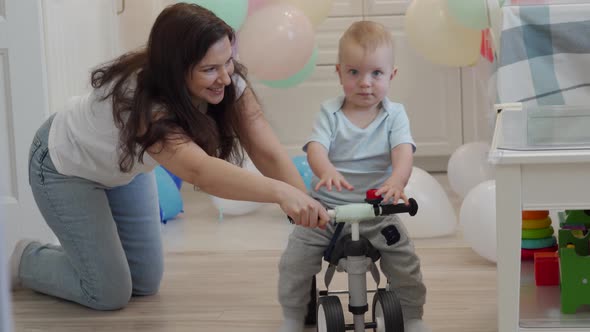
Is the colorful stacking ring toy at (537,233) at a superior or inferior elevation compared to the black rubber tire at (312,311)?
superior

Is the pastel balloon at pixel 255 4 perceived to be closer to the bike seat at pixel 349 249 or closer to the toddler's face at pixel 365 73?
the toddler's face at pixel 365 73

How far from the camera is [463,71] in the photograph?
182 inches

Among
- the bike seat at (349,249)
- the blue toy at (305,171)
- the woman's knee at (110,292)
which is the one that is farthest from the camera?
the blue toy at (305,171)

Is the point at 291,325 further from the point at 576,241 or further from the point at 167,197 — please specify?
the point at 167,197

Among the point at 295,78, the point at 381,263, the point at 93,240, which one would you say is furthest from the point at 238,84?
the point at 295,78

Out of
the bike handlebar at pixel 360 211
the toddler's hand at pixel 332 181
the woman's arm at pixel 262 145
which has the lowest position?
the bike handlebar at pixel 360 211

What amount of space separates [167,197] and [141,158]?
1.77m

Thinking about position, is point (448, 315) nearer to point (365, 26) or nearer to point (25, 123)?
point (365, 26)

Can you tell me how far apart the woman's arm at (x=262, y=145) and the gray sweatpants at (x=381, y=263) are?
0.45ft

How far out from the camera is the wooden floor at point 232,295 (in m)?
2.20

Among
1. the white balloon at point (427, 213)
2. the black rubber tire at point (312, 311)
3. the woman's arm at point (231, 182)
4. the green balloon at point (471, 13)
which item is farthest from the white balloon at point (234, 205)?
the woman's arm at point (231, 182)

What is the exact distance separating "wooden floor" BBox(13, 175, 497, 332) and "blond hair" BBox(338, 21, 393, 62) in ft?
2.22

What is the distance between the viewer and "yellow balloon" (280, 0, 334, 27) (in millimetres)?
3428

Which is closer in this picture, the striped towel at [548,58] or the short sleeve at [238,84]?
the short sleeve at [238,84]
